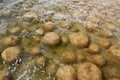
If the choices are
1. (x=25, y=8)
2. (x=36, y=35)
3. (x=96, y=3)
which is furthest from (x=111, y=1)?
(x=36, y=35)

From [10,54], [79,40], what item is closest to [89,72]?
[79,40]

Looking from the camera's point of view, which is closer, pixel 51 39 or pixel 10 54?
pixel 10 54

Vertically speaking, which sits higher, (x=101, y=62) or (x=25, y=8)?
(x=25, y=8)

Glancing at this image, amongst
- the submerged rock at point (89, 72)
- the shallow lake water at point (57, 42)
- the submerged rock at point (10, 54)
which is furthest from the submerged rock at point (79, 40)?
the submerged rock at point (10, 54)

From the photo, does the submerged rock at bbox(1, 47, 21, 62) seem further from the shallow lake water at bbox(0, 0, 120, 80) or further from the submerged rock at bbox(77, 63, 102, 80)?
the submerged rock at bbox(77, 63, 102, 80)

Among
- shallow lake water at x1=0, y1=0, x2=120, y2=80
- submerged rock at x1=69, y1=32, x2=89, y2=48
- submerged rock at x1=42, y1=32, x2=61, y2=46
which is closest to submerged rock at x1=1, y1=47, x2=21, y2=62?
shallow lake water at x1=0, y1=0, x2=120, y2=80

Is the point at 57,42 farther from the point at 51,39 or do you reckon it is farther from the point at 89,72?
the point at 89,72

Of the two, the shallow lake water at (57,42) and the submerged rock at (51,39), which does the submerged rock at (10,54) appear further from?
the submerged rock at (51,39)

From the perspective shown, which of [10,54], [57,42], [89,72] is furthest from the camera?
[57,42]

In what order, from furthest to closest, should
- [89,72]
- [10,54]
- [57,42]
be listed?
[57,42]
[10,54]
[89,72]

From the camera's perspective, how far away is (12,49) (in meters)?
2.09

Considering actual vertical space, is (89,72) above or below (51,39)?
below

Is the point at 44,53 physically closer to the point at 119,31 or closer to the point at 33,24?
the point at 33,24

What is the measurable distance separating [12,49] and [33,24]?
0.74 meters
